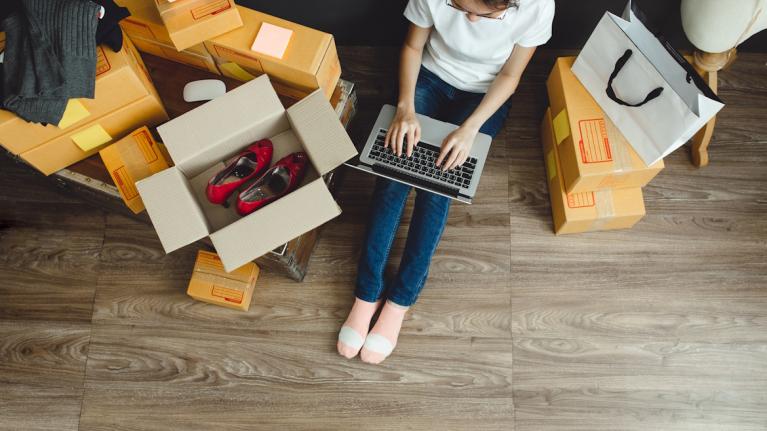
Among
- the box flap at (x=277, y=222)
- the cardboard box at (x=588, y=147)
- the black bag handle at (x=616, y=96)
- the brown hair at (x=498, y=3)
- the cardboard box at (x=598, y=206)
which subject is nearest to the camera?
the brown hair at (x=498, y=3)

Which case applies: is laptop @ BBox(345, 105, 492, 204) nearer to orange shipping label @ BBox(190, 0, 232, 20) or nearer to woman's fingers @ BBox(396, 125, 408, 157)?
woman's fingers @ BBox(396, 125, 408, 157)

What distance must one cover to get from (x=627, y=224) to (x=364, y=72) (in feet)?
3.18

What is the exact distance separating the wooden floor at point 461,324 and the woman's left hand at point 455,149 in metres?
0.34

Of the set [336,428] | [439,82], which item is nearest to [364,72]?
[439,82]

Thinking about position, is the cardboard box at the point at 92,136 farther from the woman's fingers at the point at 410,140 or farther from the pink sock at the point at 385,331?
the pink sock at the point at 385,331

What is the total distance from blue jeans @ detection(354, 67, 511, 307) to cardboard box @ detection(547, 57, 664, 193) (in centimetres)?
16

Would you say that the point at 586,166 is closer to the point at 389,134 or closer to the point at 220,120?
the point at 389,134

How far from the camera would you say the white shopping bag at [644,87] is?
1182 mm

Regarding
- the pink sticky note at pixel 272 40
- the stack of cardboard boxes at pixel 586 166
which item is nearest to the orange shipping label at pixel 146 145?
the pink sticky note at pixel 272 40

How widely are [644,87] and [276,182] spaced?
3.07ft

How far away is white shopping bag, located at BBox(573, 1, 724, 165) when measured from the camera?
1.18 m

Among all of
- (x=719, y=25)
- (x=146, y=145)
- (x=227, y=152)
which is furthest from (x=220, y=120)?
(x=719, y=25)

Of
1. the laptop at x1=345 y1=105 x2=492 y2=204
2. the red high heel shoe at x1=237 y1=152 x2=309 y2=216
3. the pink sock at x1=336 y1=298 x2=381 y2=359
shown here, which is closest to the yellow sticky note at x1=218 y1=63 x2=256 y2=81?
the red high heel shoe at x1=237 y1=152 x2=309 y2=216

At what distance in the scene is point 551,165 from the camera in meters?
1.56
